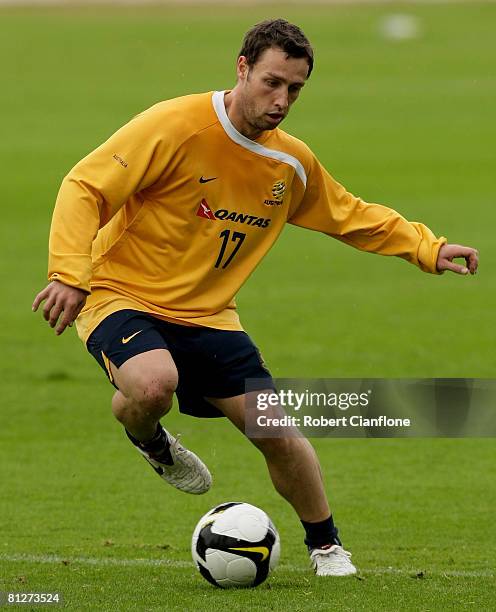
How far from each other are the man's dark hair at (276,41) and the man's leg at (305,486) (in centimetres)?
171

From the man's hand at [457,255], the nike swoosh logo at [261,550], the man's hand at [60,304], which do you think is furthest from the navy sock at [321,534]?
the man's hand at [60,304]

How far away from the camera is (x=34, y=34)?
55.9 meters

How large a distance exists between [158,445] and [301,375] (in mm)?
6499

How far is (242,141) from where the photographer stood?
7.44 metres

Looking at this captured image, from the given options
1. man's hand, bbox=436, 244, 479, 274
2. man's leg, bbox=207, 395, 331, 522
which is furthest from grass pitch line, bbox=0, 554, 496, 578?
man's hand, bbox=436, 244, 479, 274

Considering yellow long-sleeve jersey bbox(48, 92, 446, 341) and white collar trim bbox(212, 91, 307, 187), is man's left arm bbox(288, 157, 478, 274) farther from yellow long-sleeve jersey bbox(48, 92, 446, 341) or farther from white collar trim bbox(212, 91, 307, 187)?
white collar trim bbox(212, 91, 307, 187)

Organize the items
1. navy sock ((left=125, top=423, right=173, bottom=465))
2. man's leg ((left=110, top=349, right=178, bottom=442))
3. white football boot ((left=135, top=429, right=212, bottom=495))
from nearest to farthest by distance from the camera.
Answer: man's leg ((left=110, top=349, right=178, bottom=442)), navy sock ((left=125, top=423, right=173, bottom=465)), white football boot ((left=135, top=429, right=212, bottom=495))

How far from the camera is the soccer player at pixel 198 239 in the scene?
7.11 meters

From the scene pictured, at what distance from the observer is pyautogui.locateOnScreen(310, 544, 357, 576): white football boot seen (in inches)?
293

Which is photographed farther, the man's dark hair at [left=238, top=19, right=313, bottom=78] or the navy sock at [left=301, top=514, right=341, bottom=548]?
the navy sock at [left=301, top=514, right=341, bottom=548]

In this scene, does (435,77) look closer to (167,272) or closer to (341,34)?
(341,34)

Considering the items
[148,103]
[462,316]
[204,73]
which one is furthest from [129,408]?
[204,73]

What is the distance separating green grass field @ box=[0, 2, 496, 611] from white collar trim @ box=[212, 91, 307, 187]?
213 cm

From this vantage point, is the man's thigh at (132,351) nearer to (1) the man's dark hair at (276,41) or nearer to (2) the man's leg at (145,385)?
(2) the man's leg at (145,385)
